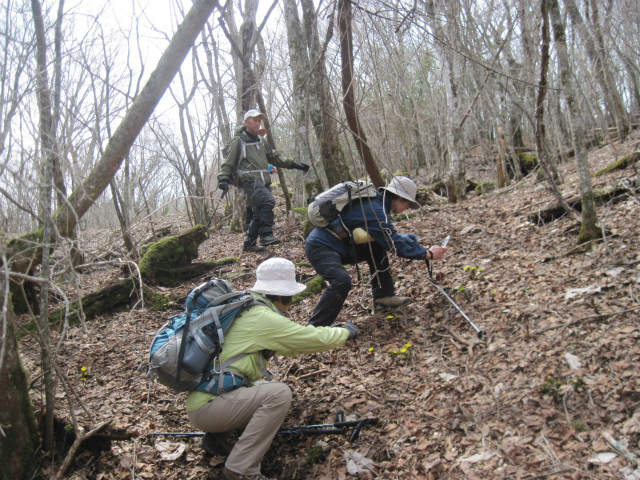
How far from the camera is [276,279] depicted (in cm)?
351

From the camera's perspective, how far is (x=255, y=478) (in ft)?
10.1

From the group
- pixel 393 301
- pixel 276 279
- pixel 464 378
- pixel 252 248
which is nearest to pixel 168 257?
pixel 252 248

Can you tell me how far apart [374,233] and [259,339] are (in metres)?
1.81

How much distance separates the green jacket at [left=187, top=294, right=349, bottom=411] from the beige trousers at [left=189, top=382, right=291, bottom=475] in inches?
5.3

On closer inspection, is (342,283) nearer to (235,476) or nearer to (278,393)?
(278,393)

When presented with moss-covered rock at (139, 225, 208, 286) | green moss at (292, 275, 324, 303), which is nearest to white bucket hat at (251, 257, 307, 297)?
green moss at (292, 275, 324, 303)

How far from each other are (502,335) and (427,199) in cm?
589

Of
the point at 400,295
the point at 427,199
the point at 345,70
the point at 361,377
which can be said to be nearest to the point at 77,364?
the point at 361,377

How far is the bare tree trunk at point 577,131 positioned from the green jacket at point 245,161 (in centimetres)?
428

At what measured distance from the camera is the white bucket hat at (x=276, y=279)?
11.4 feet

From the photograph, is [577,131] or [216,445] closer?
[216,445]

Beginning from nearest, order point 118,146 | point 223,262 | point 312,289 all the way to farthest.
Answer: point 118,146, point 312,289, point 223,262

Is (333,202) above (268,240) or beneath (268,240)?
above

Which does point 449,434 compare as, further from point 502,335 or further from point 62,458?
point 62,458
